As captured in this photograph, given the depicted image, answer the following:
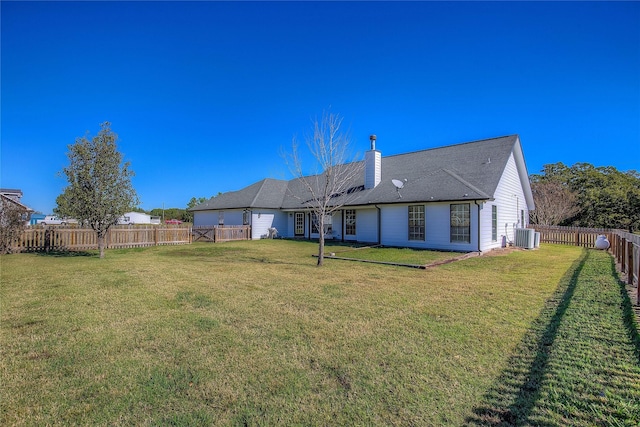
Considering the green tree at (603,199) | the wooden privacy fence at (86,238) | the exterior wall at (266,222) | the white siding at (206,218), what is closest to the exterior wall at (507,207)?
the green tree at (603,199)

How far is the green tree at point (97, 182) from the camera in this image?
12977 mm

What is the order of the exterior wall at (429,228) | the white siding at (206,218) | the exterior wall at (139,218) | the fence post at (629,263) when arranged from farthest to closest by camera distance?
the exterior wall at (139,218), the white siding at (206,218), the exterior wall at (429,228), the fence post at (629,263)

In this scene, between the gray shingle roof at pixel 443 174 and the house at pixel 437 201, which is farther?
the gray shingle roof at pixel 443 174

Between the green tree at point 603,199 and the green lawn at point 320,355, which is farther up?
the green tree at point 603,199

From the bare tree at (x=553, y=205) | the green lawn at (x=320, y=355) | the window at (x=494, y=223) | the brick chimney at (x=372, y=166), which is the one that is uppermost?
the brick chimney at (x=372, y=166)

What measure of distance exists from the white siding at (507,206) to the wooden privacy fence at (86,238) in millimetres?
18155

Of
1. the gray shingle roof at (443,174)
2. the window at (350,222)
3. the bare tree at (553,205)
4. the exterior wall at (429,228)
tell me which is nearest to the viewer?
the exterior wall at (429,228)

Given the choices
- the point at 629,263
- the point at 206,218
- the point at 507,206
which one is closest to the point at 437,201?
the point at 507,206

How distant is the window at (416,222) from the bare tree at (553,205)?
1799 centimetres

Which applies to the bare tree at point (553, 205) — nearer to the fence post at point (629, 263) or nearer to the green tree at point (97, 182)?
the fence post at point (629, 263)

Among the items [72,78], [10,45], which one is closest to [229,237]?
[72,78]

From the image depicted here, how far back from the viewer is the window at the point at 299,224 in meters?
23.8

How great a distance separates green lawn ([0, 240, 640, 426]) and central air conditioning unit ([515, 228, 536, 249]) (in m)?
9.29

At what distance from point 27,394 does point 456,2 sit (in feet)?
45.3
